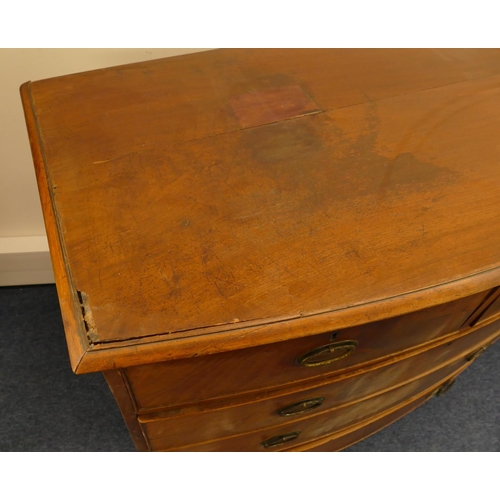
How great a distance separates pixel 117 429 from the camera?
1382 millimetres

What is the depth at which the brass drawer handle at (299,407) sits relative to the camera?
88 cm

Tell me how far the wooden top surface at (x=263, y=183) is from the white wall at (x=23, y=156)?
1.04 ft

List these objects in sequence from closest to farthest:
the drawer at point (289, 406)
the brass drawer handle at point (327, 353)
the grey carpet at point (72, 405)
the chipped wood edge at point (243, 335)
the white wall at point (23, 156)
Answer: the chipped wood edge at point (243, 335)
the brass drawer handle at point (327, 353)
the drawer at point (289, 406)
the white wall at point (23, 156)
the grey carpet at point (72, 405)

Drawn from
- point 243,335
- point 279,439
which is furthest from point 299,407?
point 243,335

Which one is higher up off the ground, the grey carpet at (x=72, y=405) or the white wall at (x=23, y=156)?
the white wall at (x=23, y=156)

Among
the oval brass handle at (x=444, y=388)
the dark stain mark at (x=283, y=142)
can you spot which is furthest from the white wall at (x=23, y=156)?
the oval brass handle at (x=444, y=388)

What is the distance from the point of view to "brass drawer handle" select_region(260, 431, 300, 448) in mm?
1036

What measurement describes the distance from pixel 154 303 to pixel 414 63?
0.72 metres

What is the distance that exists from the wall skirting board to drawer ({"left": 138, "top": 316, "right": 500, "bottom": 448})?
0.89 m

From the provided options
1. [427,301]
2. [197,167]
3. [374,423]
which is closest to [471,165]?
[427,301]

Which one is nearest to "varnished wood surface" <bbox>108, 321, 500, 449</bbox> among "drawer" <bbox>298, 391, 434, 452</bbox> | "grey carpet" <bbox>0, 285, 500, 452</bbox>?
"drawer" <bbox>298, 391, 434, 452</bbox>

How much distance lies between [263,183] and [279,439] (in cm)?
60

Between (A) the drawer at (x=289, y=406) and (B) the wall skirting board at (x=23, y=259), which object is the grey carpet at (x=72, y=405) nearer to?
(B) the wall skirting board at (x=23, y=259)

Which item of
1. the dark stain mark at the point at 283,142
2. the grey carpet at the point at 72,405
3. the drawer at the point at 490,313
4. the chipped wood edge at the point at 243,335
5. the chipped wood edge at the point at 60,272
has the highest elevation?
the dark stain mark at the point at 283,142
